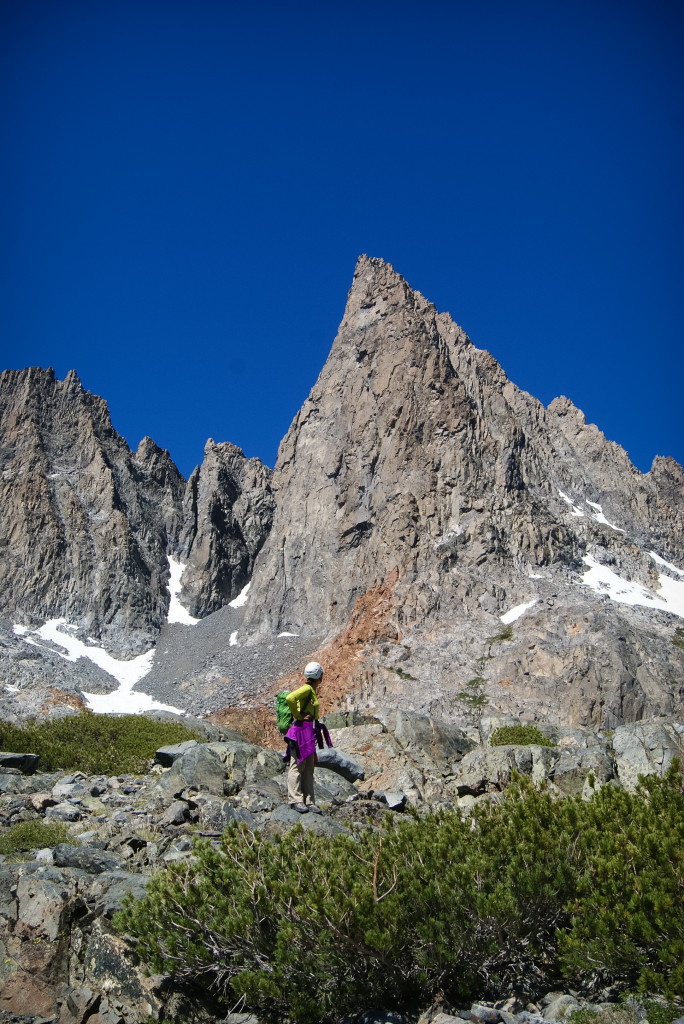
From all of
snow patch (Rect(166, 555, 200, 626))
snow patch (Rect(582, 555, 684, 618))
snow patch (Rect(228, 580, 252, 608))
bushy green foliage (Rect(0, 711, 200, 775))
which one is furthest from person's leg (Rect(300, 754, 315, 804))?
snow patch (Rect(166, 555, 200, 626))

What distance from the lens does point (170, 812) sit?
41.6 ft

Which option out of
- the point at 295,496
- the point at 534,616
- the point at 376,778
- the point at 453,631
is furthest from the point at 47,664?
the point at 376,778

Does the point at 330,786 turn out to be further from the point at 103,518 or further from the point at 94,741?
the point at 103,518

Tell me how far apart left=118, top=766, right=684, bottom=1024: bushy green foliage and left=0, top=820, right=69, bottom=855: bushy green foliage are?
186 inches

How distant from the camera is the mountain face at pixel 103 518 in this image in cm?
10094

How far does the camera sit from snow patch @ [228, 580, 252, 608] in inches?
4440

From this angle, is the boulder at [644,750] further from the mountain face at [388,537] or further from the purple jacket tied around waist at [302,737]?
the mountain face at [388,537]

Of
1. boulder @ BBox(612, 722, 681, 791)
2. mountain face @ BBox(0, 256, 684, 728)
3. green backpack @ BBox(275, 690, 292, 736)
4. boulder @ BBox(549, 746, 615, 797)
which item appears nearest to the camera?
green backpack @ BBox(275, 690, 292, 736)

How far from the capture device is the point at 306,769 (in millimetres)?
12414

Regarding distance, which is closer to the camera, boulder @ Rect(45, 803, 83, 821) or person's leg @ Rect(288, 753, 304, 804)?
person's leg @ Rect(288, 753, 304, 804)

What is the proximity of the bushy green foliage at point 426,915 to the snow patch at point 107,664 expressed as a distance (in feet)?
235

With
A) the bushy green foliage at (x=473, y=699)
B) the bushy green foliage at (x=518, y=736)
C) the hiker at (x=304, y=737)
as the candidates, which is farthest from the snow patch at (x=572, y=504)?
the hiker at (x=304, y=737)

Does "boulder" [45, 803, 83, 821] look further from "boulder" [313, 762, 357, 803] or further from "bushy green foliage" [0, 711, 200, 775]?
"bushy green foliage" [0, 711, 200, 775]

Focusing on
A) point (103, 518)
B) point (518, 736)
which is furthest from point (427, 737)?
point (103, 518)
